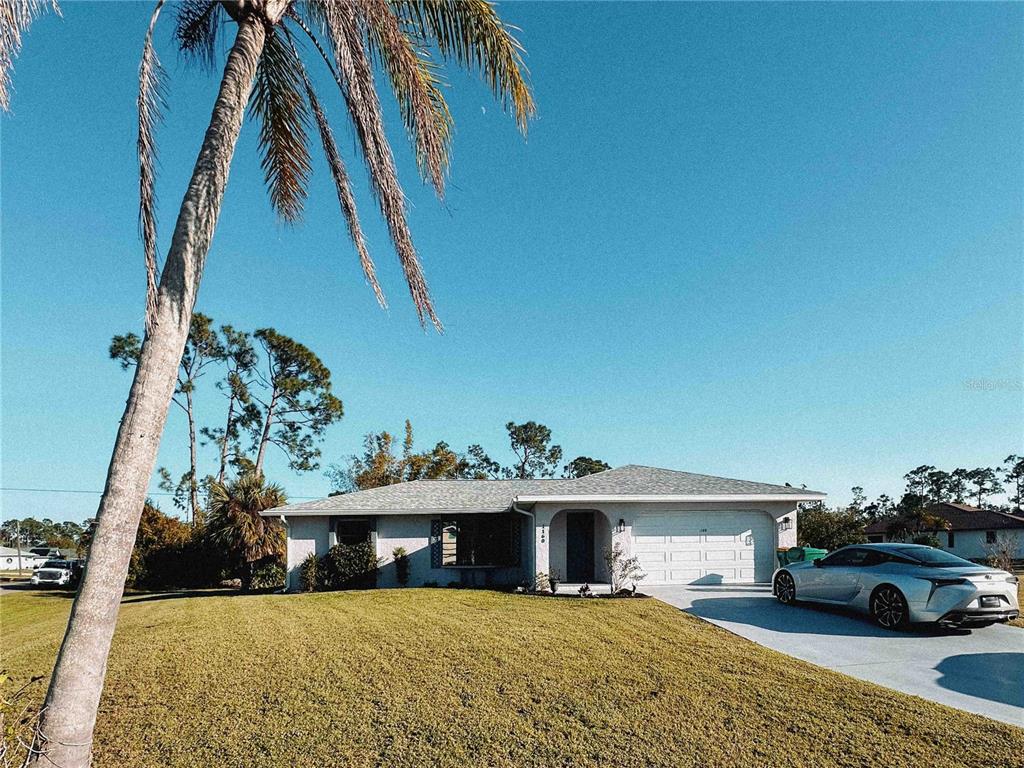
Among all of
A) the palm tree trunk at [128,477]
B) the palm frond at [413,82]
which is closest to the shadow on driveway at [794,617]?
the palm frond at [413,82]

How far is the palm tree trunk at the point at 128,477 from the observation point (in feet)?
12.1

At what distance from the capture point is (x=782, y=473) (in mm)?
32781

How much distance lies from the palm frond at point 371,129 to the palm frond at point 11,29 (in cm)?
219

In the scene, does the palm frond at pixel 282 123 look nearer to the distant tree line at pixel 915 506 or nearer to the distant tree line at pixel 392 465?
the distant tree line at pixel 915 506

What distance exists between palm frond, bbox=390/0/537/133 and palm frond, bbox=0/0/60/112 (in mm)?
3259

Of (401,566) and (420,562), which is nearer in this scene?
(401,566)

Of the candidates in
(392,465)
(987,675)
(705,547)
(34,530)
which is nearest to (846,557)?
(987,675)

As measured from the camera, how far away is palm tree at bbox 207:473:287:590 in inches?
754

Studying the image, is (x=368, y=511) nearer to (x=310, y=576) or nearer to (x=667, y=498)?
(x=310, y=576)

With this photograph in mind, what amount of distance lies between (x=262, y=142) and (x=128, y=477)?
4.55 m

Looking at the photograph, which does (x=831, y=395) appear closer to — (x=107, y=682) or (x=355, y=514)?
(x=355, y=514)

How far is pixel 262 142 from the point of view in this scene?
268 inches

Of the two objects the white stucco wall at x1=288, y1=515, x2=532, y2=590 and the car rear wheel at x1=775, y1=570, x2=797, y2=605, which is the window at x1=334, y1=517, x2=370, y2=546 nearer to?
the white stucco wall at x1=288, y1=515, x2=532, y2=590

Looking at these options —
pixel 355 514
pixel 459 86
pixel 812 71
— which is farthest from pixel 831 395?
pixel 459 86
